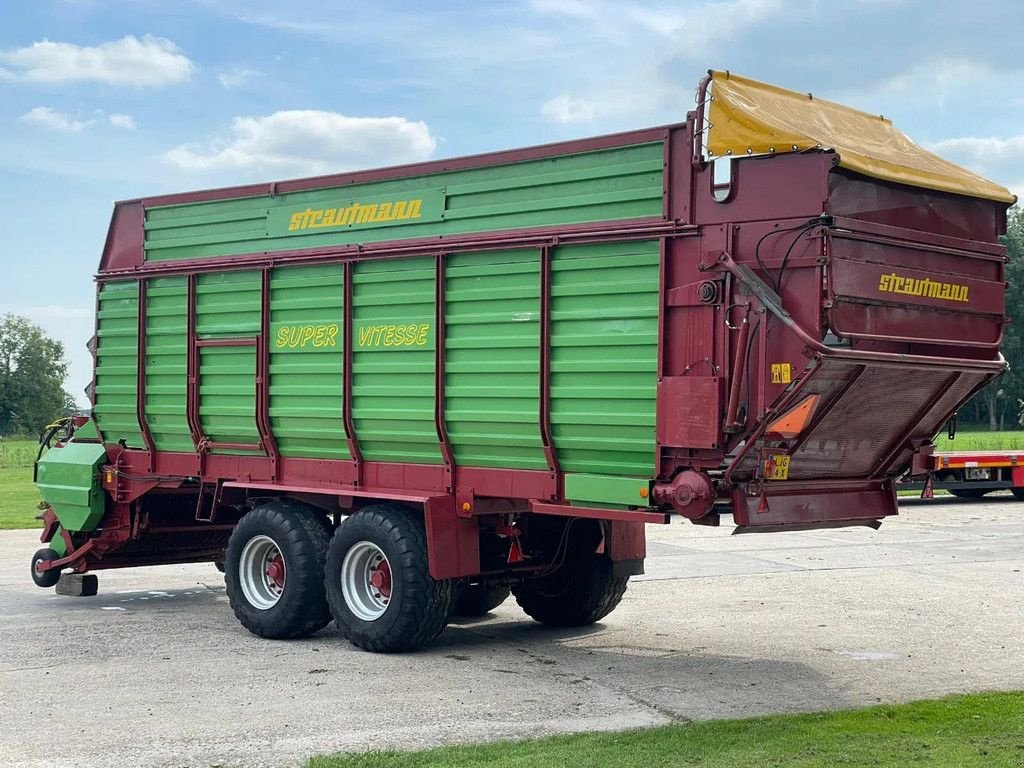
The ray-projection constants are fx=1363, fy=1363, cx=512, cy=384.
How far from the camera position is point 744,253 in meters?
8.62

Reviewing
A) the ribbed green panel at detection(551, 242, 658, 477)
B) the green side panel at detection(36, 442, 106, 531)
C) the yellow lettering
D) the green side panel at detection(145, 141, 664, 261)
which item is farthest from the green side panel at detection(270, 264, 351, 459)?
the green side panel at detection(36, 442, 106, 531)

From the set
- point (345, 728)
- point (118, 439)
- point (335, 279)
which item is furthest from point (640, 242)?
point (118, 439)

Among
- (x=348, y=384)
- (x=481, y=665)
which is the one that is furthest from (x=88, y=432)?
(x=481, y=665)

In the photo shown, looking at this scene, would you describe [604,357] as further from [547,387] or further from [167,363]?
[167,363]

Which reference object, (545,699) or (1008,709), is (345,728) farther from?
(1008,709)

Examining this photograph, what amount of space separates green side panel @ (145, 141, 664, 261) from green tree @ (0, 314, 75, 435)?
83108 millimetres

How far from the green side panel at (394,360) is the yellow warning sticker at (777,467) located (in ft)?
8.79

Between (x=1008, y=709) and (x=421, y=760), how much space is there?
3584 mm

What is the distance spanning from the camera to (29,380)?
3893 inches

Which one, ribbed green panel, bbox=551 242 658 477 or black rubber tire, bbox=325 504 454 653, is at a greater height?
ribbed green panel, bbox=551 242 658 477

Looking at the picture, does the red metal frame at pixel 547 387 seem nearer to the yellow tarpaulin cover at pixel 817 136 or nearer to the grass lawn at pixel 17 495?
the yellow tarpaulin cover at pixel 817 136

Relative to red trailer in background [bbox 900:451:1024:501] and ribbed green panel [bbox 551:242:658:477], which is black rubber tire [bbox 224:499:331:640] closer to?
ribbed green panel [bbox 551:242:658:477]

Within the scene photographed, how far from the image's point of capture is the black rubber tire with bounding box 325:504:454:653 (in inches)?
388

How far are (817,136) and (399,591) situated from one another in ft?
14.1
